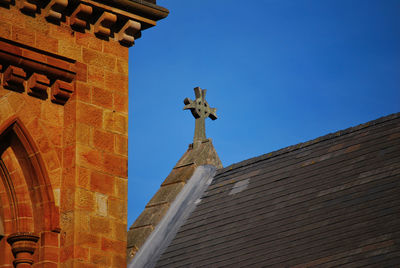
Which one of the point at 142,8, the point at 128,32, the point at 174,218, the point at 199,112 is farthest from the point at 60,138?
the point at 199,112

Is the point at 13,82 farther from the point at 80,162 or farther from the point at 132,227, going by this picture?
the point at 132,227

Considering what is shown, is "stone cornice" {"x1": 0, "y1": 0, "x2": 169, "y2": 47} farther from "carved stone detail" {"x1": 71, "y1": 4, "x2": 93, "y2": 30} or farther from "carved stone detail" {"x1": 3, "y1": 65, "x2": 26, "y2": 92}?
"carved stone detail" {"x1": 3, "y1": 65, "x2": 26, "y2": 92}

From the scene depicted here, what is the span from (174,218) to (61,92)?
23.1 feet

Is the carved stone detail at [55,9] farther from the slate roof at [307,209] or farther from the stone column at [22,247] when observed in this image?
the slate roof at [307,209]

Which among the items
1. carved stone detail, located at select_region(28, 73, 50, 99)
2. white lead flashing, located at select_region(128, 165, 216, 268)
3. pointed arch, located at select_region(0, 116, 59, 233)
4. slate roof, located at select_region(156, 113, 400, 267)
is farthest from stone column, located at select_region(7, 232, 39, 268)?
white lead flashing, located at select_region(128, 165, 216, 268)

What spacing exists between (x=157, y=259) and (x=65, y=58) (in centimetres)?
624

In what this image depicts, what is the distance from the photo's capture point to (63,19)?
13680mm

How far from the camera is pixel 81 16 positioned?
1374cm

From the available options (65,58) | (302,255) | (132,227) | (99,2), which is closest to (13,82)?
(65,58)

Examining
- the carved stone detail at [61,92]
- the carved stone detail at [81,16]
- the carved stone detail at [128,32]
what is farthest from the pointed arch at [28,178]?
the carved stone detail at [128,32]

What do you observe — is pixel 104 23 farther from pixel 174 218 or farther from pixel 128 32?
pixel 174 218

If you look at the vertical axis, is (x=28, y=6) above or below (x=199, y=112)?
below

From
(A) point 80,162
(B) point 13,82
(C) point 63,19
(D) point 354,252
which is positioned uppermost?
(C) point 63,19

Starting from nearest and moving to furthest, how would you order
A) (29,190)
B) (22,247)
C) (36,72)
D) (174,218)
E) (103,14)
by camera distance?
(22,247), (29,190), (36,72), (103,14), (174,218)
